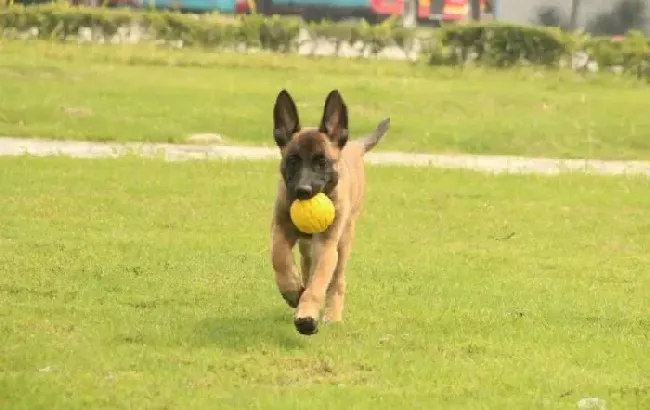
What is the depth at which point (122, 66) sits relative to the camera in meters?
22.9

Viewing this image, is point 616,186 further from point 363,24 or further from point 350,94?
point 363,24

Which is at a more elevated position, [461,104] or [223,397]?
[223,397]

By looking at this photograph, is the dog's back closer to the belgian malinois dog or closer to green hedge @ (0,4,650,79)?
the belgian malinois dog

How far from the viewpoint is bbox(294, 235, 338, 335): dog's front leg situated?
6.91 m

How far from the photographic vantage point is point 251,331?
7.32 m

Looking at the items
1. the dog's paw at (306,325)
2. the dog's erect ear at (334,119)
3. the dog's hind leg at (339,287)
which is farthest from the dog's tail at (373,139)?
the dog's paw at (306,325)

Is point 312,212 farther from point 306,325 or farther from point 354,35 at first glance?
point 354,35

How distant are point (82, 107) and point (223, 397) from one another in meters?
12.9

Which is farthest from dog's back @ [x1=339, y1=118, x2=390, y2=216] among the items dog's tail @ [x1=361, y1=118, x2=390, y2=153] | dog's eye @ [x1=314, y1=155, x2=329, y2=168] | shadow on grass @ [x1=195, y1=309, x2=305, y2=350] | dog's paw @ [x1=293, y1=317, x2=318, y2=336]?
dog's paw @ [x1=293, y1=317, x2=318, y2=336]

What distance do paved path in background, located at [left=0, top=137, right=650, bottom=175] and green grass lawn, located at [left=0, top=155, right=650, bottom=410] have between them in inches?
70.3

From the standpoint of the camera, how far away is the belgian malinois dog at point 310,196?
714 centimetres

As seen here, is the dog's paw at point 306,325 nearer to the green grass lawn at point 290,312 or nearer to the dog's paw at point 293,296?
the green grass lawn at point 290,312

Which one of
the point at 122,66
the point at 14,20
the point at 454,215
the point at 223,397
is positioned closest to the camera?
the point at 223,397

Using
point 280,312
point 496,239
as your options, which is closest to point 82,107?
point 496,239
